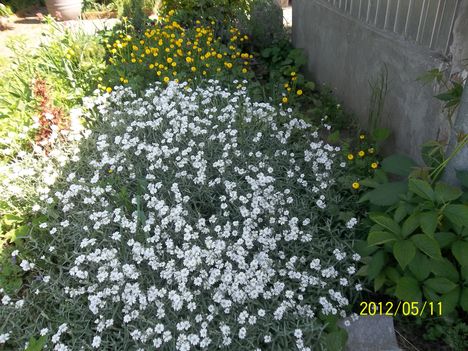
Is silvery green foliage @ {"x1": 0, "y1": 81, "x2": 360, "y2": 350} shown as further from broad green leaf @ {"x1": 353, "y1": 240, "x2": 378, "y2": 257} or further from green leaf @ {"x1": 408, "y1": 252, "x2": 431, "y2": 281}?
green leaf @ {"x1": 408, "y1": 252, "x2": 431, "y2": 281}

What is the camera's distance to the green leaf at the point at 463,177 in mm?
2015

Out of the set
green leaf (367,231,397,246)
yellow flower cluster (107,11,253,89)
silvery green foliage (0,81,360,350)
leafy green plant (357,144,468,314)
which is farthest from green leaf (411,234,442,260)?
yellow flower cluster (107,11,253,89)

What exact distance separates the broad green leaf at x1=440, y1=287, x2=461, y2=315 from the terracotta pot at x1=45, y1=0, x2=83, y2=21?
342 inches

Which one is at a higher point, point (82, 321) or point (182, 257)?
point (182, 257)

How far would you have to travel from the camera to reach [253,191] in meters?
2.78

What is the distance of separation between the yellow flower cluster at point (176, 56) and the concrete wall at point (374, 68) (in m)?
0.83

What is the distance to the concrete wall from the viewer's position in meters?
2.60

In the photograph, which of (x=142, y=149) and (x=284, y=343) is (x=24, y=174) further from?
(x=284, y=343)

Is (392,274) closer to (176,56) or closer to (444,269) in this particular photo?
(444,269)

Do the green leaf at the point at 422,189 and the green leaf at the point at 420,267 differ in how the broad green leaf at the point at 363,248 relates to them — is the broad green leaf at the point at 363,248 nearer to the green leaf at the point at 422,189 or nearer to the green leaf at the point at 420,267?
the green leaf at the point at 420,267

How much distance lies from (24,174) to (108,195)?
2.59 ft

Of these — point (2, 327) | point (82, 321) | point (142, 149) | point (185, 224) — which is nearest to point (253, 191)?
point (185, 224)

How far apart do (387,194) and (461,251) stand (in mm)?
480

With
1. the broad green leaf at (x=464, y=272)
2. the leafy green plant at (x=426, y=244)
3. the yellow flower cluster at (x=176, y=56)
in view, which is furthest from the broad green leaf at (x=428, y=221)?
the yellow flower cluster at (x=176, y=56)
